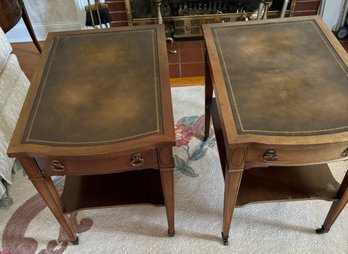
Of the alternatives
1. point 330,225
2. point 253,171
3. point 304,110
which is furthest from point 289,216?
point 304,110

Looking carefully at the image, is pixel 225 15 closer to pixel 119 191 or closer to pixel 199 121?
pixel 199 121

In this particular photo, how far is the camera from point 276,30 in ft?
4.00

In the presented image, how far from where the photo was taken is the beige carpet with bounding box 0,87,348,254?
1247 millimetres

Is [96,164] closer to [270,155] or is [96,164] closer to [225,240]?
[270,155]

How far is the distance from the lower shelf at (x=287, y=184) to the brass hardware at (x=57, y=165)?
601 mm

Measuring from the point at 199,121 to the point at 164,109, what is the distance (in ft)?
2.66

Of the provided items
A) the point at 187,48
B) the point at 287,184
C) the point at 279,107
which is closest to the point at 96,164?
the point at 279,107

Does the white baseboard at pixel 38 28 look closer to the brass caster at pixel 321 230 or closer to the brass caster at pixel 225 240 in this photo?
the brass caster at pixel 225 240

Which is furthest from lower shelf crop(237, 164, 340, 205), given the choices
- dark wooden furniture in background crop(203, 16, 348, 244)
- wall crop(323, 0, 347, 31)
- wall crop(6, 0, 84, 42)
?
wall crop(6, 0, 84, 42)

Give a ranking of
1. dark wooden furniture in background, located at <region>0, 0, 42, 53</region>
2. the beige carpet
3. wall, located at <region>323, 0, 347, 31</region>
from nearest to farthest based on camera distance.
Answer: the beige carpet, dark wooden furniture in background, located at <region>0, 0, 42, 53</region>, wall, located at <region>323, 0, 347, 31</region>

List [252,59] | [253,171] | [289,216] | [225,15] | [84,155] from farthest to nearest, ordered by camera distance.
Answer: [225,15] → [289,216] → [253,171] → [252,59] → [84,155]

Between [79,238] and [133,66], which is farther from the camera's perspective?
[79,238]

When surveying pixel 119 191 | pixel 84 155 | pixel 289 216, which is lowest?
pixel 289 216

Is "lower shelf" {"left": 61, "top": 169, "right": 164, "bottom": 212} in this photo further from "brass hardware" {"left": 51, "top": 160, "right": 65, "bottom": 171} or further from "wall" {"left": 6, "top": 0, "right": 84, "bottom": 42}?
"wall" {"left": 6, "top": 0, "right": 84, "bottom": 42}
